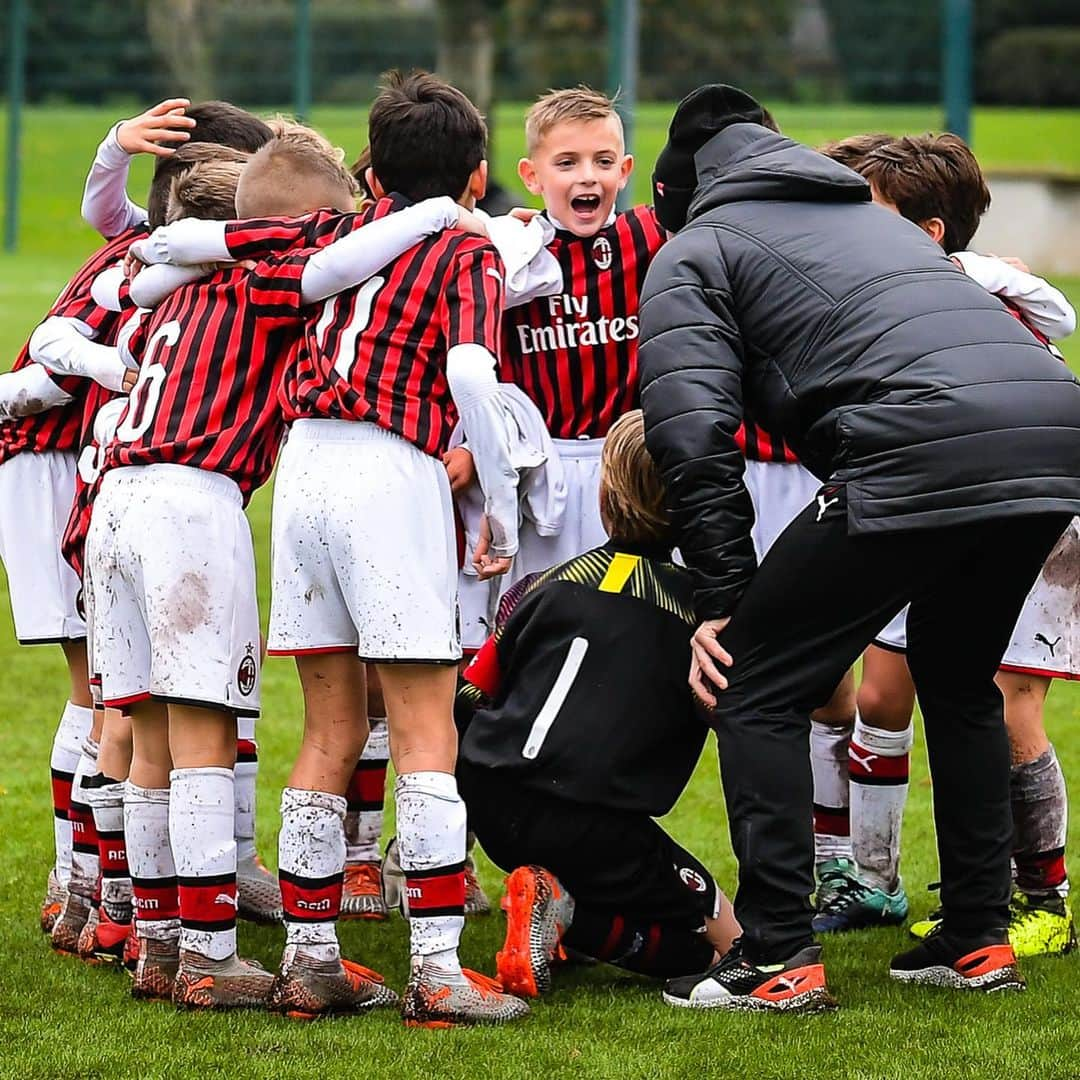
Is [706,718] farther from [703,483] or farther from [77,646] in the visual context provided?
[77,646]

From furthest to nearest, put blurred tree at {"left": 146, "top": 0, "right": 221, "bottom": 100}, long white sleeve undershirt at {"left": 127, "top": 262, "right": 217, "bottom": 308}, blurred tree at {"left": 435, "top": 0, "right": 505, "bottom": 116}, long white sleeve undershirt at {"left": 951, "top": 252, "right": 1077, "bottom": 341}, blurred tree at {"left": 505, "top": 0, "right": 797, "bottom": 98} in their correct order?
blurred tree at {"left": 435, "top": 0, "right": 505, "bottom": 116} → blurred tree at {"left": 146, "top": 0, "right": 221, "bottom": 100} → blurred tree at {"left": 505, "top": 0, "right": 797, "bottom": 98} → long white sleeve undershirt at {"left": 951, "top": 252, "right": 1077, "bottom": 341} → long white sleeve undershirt at {"left": 127, "top": 262, "right": 217, "bottom": 308}

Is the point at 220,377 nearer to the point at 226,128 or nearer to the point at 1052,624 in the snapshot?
the point at 226,128

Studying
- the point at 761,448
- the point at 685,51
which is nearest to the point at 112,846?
the point at 761,448

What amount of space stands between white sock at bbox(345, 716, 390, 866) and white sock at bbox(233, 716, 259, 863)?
25 centimetres

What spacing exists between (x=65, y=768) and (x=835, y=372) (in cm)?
228

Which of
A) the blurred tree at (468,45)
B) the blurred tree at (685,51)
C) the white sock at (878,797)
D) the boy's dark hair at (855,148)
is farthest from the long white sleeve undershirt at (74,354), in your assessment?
the blurred tree at (468,45)

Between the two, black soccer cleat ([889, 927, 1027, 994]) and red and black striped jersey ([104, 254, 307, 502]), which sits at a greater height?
red and black striped jersey ([104, 254, 307, 502])

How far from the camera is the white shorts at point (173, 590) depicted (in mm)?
3857

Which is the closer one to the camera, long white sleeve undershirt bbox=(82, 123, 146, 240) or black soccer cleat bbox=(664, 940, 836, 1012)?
black soccer cleat bbox=(664, 940, 836, 1012)

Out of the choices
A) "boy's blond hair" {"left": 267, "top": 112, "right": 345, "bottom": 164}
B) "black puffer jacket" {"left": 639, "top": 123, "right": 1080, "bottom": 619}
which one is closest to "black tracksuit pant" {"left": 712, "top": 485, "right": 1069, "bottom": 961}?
"black puffer jacket" {"left": 639, "top": 123, "right": 1080, "bottom": 619}

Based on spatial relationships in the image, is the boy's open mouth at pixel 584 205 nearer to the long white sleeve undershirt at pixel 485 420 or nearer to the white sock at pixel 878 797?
the long white sleeve undershirt at pixel 485 420

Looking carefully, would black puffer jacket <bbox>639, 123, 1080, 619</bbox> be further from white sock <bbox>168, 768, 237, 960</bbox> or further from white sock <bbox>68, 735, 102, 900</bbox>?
white sock <bbox>68, 735, 102, 900</bbox>

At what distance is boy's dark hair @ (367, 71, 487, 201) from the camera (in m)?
3.99

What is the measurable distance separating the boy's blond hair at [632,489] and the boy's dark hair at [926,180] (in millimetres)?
971
